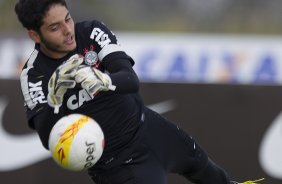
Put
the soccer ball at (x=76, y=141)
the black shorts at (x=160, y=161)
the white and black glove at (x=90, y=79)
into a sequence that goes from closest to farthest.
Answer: the white and black glove at (x=90, y=79) < the soccer ball at (x=76, y=141) < the black shorts at (x=160, y=161)

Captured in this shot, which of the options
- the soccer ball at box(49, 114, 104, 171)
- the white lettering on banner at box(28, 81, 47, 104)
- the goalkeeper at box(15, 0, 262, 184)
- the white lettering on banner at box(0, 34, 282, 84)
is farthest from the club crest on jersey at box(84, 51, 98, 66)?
the white lettering on banner at box(0, 34, 282, 84)

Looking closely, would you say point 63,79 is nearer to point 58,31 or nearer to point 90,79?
point 90,79

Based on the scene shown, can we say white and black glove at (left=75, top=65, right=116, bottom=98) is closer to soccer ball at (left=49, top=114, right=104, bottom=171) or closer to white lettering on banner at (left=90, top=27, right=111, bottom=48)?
soccer ball at (left=49, top=114, right=104, bottom=171)

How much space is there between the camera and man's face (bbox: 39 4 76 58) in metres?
4.74

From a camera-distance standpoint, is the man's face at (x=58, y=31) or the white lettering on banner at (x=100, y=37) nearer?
the man's face at (x=58, y=31)

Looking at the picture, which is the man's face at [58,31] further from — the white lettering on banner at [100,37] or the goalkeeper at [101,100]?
the white lettering on banner at [100,37]

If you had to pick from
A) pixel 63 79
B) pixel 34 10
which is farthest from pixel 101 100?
pixel 34 10

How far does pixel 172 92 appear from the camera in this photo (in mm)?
7777

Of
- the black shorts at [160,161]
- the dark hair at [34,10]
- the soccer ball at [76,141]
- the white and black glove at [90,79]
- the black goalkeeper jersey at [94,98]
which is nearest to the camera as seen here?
the white and black glove at [90,79]

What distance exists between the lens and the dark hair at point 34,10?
4.72m

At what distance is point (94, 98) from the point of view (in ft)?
16.4

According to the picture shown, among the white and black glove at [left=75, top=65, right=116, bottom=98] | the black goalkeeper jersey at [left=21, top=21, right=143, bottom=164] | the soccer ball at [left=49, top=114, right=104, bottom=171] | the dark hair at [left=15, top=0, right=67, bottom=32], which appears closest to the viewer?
the white and black glove at [left=75, top=65, right=116, bottom=98]

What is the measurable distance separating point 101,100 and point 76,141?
1.84ft

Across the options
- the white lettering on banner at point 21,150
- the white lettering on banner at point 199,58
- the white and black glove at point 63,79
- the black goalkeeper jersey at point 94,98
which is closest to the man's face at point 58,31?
the black goalkeeper jersey at point 94,98
